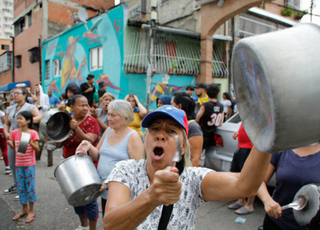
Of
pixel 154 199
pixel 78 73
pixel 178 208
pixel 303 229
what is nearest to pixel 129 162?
pixel 178 208

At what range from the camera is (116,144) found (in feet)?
9.12

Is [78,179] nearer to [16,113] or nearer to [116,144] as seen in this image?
[116,144]

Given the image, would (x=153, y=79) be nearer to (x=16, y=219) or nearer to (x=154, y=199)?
(x=16, y=219)

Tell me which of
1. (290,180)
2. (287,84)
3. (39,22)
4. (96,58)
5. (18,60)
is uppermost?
(39,22)

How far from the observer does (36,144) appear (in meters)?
3.91

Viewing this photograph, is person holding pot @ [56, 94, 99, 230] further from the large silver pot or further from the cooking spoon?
the large silver pot

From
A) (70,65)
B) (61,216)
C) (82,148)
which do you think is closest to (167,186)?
(82,148)

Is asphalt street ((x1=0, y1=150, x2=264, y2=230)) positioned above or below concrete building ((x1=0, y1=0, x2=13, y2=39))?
below

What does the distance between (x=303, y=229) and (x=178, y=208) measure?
1195 mm

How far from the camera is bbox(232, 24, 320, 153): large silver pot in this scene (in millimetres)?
793

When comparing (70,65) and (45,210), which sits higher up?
(70,65)

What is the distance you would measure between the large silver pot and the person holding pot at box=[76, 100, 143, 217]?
1.92 m

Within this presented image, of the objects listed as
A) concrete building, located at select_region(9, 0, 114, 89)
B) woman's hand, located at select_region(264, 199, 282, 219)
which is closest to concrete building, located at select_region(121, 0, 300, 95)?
concrete building, located at select_region(9, 0, 114, 89)

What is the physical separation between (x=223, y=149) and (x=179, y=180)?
11.6 ft
